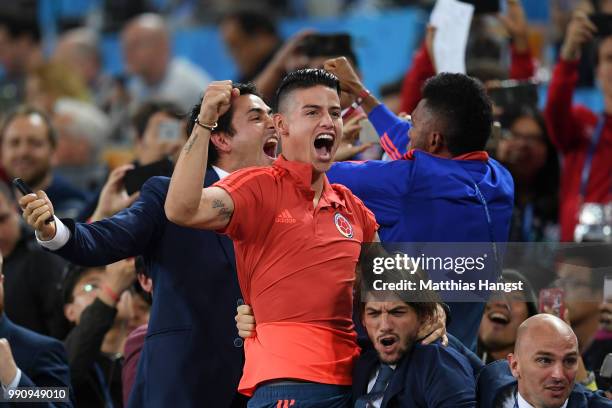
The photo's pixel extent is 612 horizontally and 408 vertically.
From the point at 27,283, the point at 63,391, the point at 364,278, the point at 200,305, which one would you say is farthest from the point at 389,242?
the point at 27,283

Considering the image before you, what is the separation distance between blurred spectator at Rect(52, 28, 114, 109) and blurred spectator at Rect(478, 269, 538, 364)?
684cm

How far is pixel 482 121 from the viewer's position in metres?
5.10

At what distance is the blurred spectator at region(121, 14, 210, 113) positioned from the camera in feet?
33.8

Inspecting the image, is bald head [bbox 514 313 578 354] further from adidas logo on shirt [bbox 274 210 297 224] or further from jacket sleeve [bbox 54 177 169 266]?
jacket sleeve [bbox 54 177 169 266]

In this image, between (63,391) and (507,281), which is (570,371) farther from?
(63,391)

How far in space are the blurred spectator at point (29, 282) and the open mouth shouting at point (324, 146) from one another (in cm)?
270

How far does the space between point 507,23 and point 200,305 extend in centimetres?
331

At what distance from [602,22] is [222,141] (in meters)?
2.98

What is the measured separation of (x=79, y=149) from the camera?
9.39 metres

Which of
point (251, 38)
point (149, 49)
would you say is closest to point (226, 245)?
point (251, 38)

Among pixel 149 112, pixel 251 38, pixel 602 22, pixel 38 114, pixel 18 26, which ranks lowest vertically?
pixel 149 112

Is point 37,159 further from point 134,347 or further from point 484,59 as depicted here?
point 134,347

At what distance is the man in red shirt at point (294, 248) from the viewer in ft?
13.9

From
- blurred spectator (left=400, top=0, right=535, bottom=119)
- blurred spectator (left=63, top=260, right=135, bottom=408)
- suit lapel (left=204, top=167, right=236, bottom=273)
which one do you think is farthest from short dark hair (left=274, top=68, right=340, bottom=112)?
blurred spectator (left=400, top=0, right=535, bottom=119)
